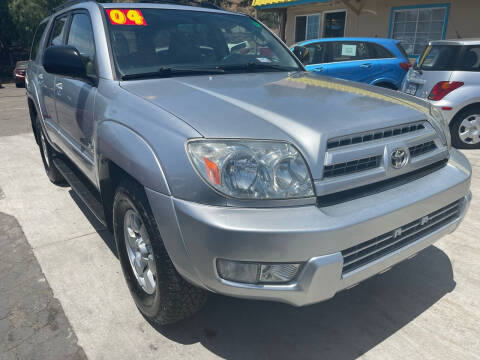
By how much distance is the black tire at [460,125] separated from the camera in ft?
19.5

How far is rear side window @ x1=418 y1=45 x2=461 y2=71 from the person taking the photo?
583 centimetres

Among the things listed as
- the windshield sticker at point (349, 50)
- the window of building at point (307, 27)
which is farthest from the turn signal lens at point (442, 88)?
the window of building at point (307, 27)

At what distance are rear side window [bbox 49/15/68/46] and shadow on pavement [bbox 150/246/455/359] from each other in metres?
2.79

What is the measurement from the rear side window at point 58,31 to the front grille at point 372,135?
297 cm

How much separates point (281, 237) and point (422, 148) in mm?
1112

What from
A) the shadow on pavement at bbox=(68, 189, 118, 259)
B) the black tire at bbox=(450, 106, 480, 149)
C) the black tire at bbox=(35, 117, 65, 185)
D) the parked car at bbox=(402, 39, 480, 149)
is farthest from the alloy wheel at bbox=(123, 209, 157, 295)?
the black tire at bbox=(450, 106, 480, 149)

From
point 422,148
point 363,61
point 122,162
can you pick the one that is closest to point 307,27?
point 363,61

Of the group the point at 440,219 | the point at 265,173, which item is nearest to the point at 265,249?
the point at 265,173

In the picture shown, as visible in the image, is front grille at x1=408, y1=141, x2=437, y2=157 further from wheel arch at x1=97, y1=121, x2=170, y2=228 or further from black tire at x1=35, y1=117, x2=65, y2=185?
black tire at x1=35, y1=117, x2=65, y2=185

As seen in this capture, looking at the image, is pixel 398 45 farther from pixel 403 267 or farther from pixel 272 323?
pixel 272 323

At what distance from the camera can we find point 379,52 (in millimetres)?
7793

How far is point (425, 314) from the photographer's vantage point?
2.45m

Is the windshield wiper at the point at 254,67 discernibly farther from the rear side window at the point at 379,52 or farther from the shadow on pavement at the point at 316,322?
the rear side window at the point at 379,52

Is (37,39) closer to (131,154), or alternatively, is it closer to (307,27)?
(131,154)
